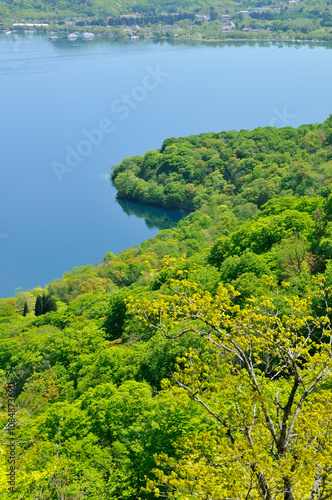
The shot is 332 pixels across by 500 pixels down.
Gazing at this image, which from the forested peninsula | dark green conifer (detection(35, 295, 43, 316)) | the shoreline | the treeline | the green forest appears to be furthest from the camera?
the forested peninsula

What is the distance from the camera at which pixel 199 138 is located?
73.0 m

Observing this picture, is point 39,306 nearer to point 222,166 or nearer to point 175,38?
point 222,166

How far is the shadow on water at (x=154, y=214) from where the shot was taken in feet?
199

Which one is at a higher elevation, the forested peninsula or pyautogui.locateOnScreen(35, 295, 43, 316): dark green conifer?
the forested peninsula

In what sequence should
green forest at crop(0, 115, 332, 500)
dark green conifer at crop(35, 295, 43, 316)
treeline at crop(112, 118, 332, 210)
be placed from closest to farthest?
1. green forest at crop(0, 115, 332, 500)
2. dark green conifer at crop(35, 295, 43, 316)
3. treeline at crop(112, 118, 332, 210)

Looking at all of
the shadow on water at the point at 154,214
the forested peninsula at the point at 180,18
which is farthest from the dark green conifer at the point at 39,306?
the forested peninsula at the point at 180,18

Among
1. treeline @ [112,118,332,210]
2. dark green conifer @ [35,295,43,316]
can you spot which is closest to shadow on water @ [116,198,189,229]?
treeline @ [112,118,332,210]

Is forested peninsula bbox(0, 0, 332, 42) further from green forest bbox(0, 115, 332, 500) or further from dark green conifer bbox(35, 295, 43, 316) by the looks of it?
dark green conifer bbox(35, 295, 43, 316)

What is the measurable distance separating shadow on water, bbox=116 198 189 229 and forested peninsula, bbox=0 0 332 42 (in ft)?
323

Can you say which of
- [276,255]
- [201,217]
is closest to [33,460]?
[276,255]

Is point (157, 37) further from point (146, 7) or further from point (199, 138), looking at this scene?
point (199, 138)

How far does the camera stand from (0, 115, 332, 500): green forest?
23.3 feet

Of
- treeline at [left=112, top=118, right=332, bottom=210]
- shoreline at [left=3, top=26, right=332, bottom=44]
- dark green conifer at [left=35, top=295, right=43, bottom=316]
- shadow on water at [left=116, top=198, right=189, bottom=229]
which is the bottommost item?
shadow on water at [left=116, top=198, right=189, bottom=229]

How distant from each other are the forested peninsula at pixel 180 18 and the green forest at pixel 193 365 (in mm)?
102266
